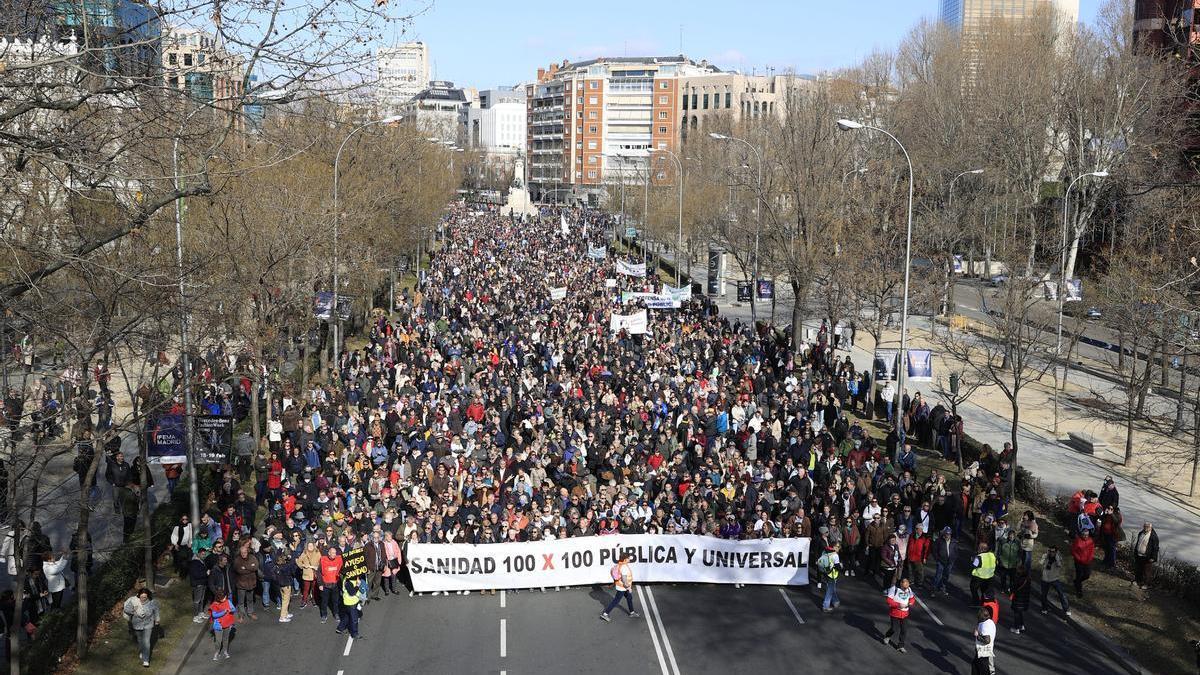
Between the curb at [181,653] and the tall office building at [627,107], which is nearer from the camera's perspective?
the curb at [181,653]

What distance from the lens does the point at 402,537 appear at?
20.3m

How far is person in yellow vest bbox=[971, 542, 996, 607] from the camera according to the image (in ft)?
61.3

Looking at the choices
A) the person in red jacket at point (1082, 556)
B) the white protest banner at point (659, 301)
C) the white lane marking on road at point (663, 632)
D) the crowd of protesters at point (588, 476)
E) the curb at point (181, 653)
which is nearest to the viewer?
the curb at point (181, 653)

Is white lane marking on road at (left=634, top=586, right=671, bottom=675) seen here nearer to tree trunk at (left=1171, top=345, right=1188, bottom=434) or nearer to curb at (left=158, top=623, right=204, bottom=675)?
curb at (left=158, top=623, right=204, bottom=675)

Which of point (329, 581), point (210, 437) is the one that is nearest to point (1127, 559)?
point (329, 581)

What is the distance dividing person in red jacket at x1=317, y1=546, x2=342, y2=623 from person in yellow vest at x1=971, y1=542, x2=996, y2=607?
407 inches

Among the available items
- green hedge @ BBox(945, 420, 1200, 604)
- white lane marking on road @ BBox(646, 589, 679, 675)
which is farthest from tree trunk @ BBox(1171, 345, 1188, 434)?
white lane marking on road @ BBox(646, 589, 679, 675)

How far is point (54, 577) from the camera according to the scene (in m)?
17.7

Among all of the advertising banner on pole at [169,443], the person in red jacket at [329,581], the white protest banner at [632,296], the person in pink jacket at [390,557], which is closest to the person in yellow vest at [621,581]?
the person in pink jacket at [390,557]

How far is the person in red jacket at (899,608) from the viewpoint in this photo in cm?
1703

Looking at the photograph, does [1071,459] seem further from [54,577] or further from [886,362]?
[54,577]

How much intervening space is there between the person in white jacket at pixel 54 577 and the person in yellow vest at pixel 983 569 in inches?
572

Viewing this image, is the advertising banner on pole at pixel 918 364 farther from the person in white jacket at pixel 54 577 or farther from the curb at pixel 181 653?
the person in white jacket at pixel 54 577

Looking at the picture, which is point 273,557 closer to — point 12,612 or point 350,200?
A: point 12,612
